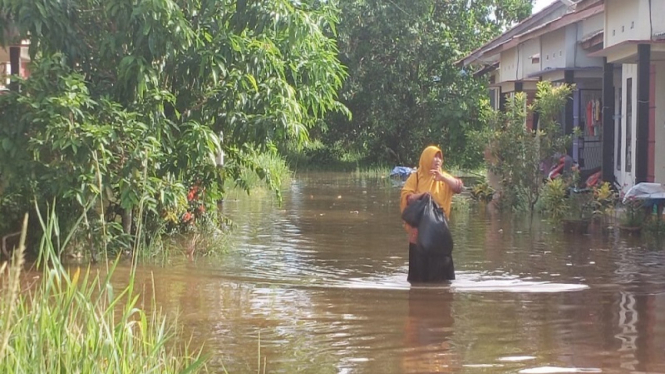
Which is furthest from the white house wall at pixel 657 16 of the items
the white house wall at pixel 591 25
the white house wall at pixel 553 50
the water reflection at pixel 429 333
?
the water reflection at pixel 429 333

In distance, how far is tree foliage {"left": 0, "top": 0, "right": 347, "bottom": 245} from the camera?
1059 centimetres

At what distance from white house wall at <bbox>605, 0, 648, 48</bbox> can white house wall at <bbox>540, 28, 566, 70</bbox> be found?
9.56 feet

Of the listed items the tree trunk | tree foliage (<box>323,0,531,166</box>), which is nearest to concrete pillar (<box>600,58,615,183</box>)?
the tree trunk

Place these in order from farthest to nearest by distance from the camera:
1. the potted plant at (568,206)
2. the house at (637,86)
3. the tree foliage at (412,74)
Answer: the tree foliage at (412,74) → the potted plant at (568,206) → the house at (637,86)

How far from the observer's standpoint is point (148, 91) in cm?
1114

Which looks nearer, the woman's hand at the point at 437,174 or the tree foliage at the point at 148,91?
the woman's hand at the point at 437,174

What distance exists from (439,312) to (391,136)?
28150mm

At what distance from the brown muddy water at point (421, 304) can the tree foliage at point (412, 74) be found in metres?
19.7

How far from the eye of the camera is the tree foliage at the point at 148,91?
1059 centimetres

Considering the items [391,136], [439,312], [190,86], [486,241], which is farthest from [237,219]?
[391,136]

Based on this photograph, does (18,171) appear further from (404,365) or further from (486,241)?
(486,241)

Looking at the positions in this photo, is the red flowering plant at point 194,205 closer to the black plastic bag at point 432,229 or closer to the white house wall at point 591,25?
the black plastic bag at point 432,229

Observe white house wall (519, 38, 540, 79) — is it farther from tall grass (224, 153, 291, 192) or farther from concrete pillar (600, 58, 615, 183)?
tall grass (224, 153, 291, 192)

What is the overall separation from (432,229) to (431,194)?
42cm
